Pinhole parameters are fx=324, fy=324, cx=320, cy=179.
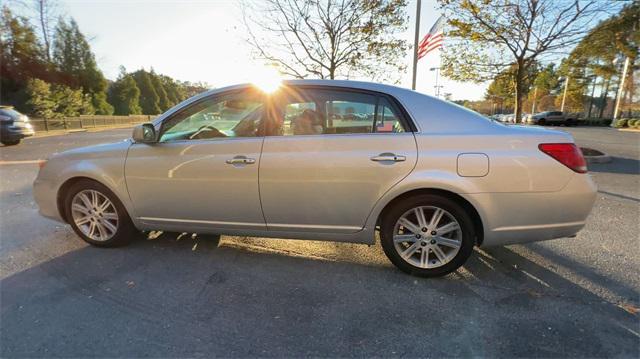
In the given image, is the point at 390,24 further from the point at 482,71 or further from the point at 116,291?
the point at 116,291

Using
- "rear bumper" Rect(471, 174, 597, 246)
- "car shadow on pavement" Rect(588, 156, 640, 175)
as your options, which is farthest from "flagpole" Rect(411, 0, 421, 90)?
"rear bumper" Rect(471, 174, 597, 246)

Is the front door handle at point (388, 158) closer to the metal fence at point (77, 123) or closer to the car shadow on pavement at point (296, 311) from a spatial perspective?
the car shadow on pavement at point (296, 311)

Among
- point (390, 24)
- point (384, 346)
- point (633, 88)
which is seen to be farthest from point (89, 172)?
point (633, 88)

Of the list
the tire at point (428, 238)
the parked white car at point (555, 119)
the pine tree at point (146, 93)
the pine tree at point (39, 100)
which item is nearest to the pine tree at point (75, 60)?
the pine tree at point (39, 100)

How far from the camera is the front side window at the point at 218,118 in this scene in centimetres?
310

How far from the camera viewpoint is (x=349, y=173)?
2758mm

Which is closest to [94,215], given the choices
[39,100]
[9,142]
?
[9,142]

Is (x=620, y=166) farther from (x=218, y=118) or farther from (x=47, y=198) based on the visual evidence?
(x=47, y=198)

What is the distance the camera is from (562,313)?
2354 mm

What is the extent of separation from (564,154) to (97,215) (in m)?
4.47

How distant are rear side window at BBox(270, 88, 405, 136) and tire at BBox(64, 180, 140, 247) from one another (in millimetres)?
1929

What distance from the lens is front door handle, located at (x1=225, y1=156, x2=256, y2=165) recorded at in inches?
115

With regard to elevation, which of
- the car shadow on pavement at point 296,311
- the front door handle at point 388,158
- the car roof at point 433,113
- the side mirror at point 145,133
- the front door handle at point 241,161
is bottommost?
the car shadow on pavement at point 296,311

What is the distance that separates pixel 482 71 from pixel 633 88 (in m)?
39.3
